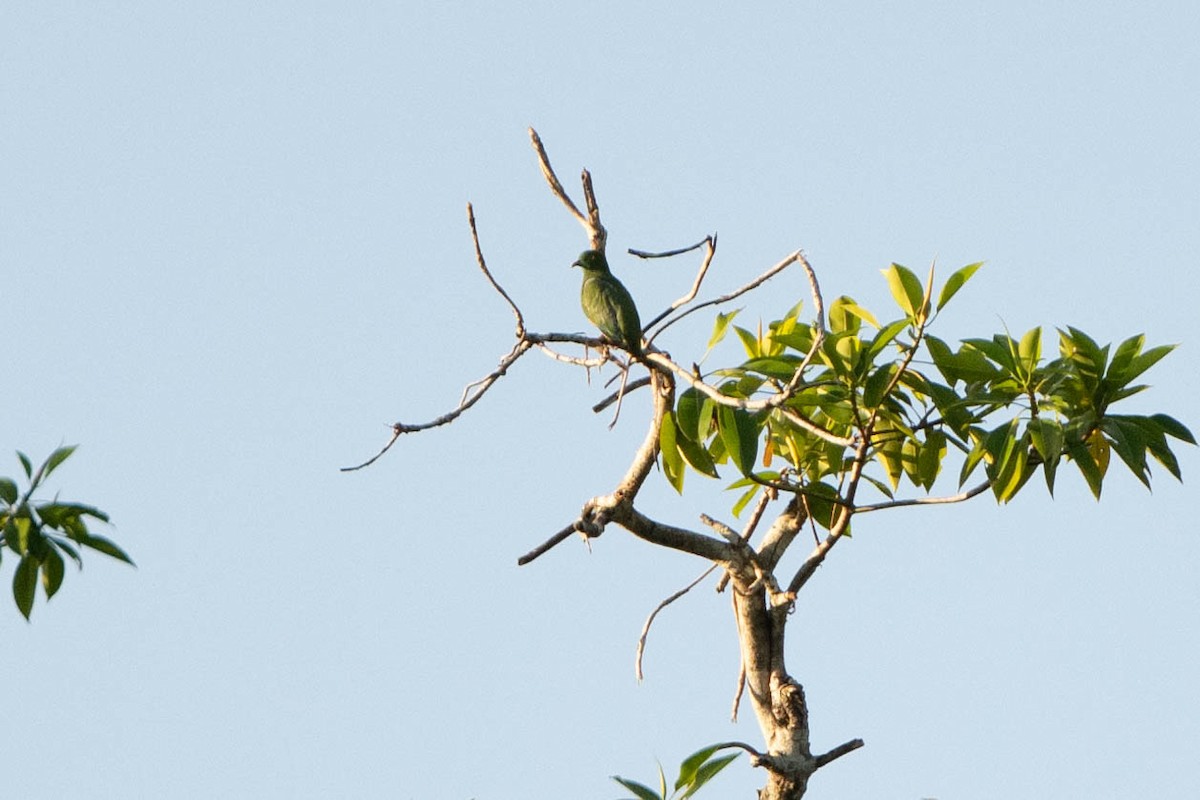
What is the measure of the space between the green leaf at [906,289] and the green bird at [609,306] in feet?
2.22

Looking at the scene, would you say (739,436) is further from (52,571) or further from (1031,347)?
(52,571)

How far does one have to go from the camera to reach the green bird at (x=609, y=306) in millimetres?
4215

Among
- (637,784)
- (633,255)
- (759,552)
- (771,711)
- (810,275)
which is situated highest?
(633,255)

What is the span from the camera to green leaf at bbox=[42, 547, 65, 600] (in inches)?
149

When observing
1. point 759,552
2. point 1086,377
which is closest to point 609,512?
point 759,552

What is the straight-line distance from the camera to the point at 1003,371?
425cm

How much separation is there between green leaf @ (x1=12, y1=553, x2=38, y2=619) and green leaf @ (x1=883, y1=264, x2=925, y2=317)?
2185mm

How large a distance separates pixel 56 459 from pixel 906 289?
209 centimetres

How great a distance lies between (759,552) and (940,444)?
56 cm

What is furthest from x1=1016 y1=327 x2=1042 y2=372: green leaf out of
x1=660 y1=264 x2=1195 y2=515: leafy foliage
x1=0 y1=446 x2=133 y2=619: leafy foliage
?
x1=0 y1=446 x2=133 y2=619: leafy foliage

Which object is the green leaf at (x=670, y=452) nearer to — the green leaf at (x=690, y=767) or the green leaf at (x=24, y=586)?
the green leaf at (x=690, y=767)

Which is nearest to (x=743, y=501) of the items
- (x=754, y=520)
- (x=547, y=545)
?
(x=754, y=520)

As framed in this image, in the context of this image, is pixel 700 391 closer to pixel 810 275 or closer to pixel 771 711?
pixel 810 275

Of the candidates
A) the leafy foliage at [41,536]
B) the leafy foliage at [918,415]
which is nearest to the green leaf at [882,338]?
the leafy foliage at [918,415]
